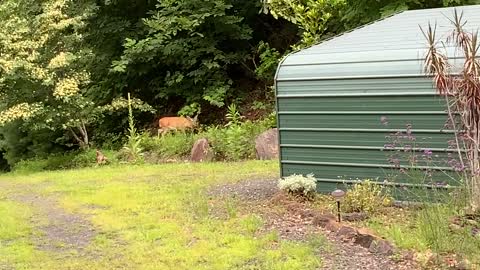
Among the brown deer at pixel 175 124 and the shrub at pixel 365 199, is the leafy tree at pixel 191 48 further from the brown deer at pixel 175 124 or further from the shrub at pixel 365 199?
the shrub at pixel 365 199

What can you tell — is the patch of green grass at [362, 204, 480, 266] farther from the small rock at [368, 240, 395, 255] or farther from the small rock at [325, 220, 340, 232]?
the small rock at [325, 220, 340, 232]

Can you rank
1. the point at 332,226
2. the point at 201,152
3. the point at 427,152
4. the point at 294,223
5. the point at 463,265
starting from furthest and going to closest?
the point at 201,152, the point at 427,152, the point at 294,223, the point at 332,226, the point at 463,265

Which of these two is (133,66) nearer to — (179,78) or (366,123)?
(179,78)

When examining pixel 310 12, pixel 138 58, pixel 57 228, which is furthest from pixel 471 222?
pixel 138 58

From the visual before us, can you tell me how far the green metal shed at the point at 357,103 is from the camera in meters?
7.27

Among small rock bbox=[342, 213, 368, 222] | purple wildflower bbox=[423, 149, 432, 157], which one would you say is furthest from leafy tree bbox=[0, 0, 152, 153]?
purple wildflower bbox=[423, 149, 432, 157]

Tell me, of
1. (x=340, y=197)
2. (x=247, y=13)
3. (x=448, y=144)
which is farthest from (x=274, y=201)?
(x=247, y=13)

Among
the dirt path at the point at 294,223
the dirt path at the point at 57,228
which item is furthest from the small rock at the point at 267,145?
the dirt path at the point at 57,228

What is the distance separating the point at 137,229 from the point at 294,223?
175cm

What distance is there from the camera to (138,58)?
1666 centimetres

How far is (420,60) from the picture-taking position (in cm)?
720

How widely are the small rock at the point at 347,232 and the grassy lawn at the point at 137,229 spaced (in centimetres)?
39

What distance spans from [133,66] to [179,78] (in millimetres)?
1637

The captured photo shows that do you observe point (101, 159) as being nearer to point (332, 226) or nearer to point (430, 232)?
point (332, 226)
